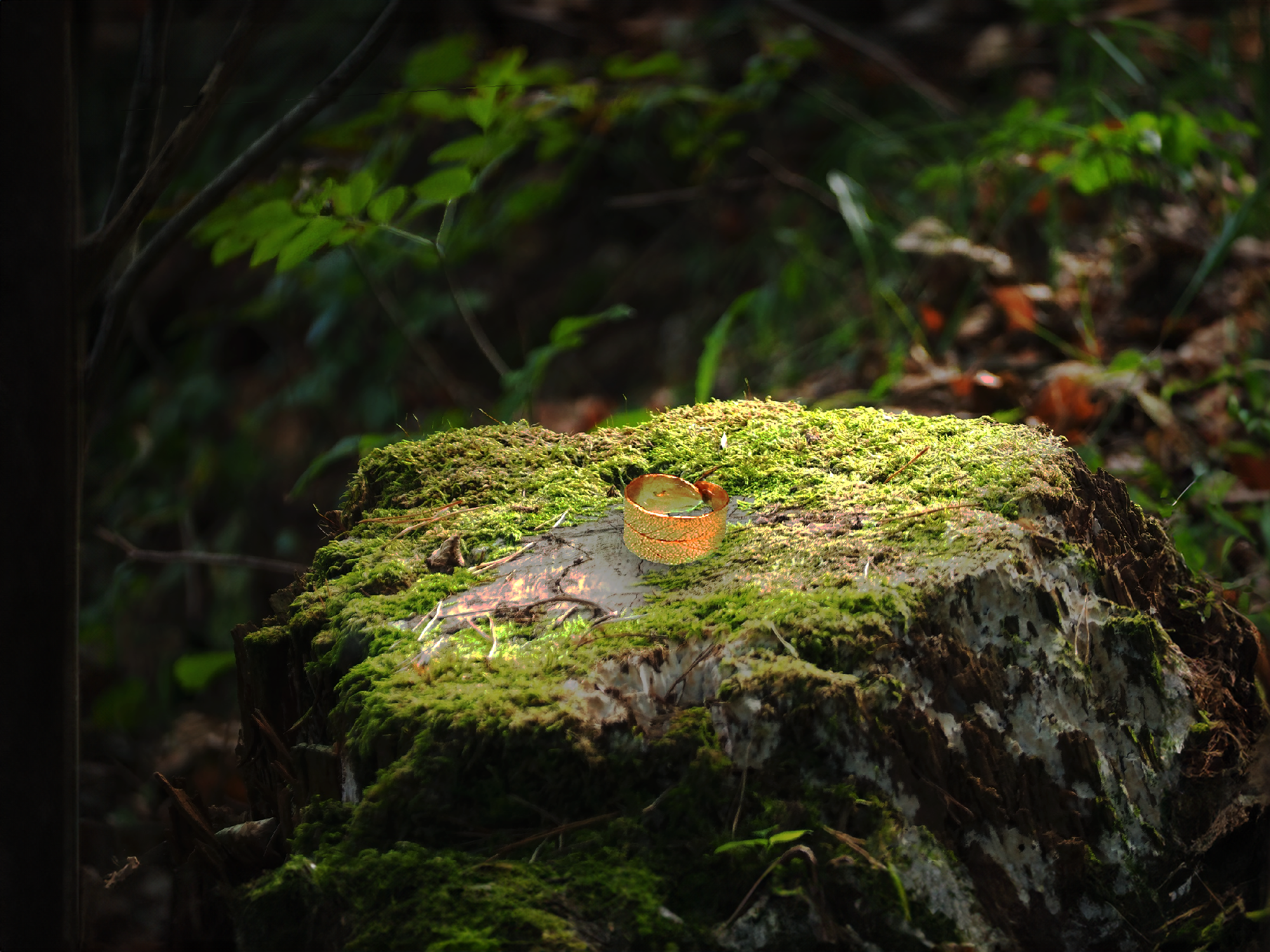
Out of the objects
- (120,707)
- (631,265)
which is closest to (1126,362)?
(631,265)

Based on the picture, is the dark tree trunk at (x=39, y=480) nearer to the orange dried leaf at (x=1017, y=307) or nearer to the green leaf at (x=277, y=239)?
the green leaf at (x=277, y=239)

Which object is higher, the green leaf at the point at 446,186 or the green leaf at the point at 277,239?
the green leaf at the point at 446,186

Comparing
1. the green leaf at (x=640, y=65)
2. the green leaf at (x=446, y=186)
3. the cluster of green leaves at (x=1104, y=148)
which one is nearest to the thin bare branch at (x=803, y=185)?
the cluster of green leaves at (x=1104, y=148)

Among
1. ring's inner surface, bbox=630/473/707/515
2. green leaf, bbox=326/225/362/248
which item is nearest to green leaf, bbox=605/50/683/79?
green leaf, bbox=326/225/362/248

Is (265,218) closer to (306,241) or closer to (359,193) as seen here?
(306,241)

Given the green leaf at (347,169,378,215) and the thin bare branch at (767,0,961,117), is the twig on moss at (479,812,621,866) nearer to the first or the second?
the green leaf at (347,169,378,215)

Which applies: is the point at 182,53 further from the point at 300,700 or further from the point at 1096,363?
the point at 1096,363
